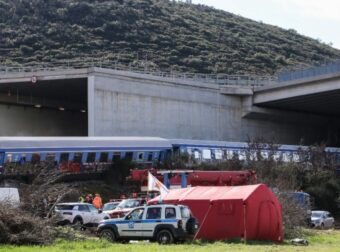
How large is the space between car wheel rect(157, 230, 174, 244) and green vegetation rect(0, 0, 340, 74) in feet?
218

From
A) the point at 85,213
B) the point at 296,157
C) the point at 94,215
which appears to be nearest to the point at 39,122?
the point at 296,157

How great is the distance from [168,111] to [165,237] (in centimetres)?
3918

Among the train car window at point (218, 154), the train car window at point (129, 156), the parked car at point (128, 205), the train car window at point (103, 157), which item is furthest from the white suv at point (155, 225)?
the train car window at point (218, 154)

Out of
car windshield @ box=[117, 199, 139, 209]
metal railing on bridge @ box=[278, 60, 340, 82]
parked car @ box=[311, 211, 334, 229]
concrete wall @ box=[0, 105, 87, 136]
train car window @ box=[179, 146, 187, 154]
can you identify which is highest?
metal railing on bridge @ box=[278, 60, 340, 82]

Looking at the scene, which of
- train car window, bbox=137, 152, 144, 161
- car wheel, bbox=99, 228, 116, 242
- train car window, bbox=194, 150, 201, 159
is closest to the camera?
car wheel, bbox=99, 228, 116, 242

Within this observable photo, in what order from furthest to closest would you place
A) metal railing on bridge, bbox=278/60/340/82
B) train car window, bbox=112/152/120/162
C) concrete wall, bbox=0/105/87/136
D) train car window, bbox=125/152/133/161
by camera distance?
concrete wall, bbox=0/105/87/136
metal railing on bridge, bbox=278/60/340/82
train car window, bbox=125/152/133/161
train car window, bbox=112/152/120/162

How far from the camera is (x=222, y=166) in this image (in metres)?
49.7

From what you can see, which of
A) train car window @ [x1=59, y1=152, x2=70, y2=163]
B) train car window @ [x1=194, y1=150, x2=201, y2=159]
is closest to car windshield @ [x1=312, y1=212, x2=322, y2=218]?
train car window @ [x1=194, y1=150, x2=201, y2=159]

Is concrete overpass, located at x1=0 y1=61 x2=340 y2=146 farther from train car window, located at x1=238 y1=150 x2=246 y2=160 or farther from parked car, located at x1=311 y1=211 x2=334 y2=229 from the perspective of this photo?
parked car, located at x1=311 y1=211 x2=334 y2=229

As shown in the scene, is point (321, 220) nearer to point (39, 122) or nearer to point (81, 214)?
point (81, 214)

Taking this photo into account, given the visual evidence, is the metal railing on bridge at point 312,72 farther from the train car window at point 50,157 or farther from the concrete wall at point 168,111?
Answer: the train car window at point 50,157

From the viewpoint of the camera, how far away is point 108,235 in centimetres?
2339

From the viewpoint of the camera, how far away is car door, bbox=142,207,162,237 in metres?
22.6

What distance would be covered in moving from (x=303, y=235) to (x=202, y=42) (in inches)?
3773
